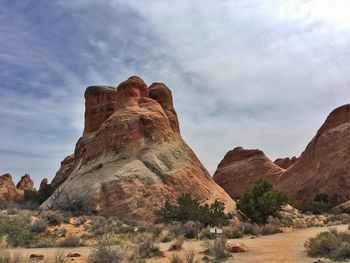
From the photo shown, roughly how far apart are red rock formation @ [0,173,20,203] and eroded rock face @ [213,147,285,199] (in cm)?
3935

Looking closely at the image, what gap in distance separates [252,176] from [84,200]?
4992 centimetres

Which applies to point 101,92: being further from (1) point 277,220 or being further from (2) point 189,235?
(2) point 189,235

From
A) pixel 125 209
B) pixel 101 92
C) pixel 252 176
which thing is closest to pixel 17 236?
pixel 125 209

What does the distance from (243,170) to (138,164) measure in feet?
153

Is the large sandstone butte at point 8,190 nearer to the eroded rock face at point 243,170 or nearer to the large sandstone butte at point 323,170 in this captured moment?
the eroded rock face at point 243,170

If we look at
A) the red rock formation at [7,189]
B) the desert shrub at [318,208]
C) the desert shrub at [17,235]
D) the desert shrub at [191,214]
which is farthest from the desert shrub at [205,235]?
the red rock formation at [7,189]

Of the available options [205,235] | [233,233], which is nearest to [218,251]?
[205,235]

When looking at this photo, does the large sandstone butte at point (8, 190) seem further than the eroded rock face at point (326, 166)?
Yes

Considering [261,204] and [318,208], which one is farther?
[318,208]

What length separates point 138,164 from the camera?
3500cm

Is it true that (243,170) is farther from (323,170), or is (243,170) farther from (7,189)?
(7,189)

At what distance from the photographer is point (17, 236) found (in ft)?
62.2

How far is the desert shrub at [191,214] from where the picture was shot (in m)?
26.8

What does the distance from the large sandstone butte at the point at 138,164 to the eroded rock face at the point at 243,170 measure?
120 feet
